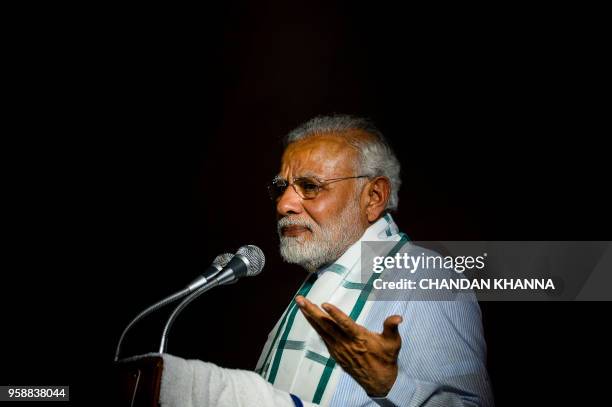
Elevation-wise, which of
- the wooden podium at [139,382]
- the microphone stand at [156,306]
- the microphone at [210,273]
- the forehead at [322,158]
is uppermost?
the forehead at [322,158]

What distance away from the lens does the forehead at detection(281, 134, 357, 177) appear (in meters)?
1.74

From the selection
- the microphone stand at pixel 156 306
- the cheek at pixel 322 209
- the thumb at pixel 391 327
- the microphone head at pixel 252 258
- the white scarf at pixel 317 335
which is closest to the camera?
the thumb at pixel 391 327

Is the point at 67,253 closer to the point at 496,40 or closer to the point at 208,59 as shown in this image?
the point at 208,59

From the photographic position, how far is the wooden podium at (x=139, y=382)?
96 cm

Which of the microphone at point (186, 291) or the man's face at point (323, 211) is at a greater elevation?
the man's face at point (323, 211)

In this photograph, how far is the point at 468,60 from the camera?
203cm

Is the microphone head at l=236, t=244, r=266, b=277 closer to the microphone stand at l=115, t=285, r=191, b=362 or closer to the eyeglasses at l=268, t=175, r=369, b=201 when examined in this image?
the microphone stand at l=115, t=285, r=191, b=362

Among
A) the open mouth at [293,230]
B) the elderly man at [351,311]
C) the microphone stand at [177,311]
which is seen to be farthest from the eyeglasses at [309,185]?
the microphone stand at [177,311]

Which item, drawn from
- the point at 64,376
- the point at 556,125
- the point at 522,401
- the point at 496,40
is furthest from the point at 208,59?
the point at 522,401

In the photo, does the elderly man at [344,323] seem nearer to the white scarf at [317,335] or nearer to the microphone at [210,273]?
the white scarf at [317,335]

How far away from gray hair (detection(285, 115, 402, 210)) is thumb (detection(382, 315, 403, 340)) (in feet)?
2.81

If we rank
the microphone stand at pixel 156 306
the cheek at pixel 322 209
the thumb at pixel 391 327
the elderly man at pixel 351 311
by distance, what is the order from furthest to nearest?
the cheek at pixel 322 209, the microphone stand at pixel 156 306, the elderly man at pixel 351 311, the thumb at pixel 391 327

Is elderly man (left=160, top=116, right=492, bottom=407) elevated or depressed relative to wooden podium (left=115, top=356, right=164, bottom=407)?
elevated

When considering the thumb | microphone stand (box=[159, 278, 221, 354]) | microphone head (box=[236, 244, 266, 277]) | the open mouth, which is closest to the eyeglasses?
the open mouth
